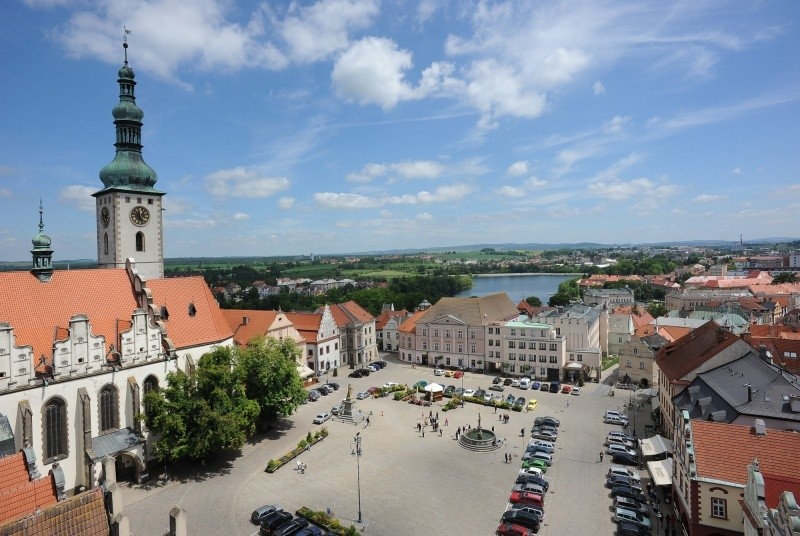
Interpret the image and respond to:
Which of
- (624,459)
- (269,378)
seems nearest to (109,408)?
(269,378)

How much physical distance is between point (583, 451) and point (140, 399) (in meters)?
33.0

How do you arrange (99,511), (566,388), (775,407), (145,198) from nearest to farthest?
(99,511) → (775,407) → (145,198) → (566,388)

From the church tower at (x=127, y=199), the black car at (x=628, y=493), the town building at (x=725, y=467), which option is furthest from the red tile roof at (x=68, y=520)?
the church tower at (x=127, y=199)

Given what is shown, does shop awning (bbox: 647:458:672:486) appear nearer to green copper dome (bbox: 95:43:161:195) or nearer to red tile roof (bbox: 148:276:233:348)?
red tile roof (bbox: 148:276:233:348)

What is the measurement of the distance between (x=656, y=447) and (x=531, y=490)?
11.1m

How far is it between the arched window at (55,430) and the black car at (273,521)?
13750 mm

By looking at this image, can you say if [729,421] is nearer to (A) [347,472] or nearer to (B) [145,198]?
(A) [347,472]

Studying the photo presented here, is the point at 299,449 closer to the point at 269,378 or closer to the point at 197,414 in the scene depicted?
the point at 269,378

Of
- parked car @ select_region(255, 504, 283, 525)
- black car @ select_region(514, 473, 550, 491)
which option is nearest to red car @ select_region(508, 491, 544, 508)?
black car @ select_region(514, 473, 550, 491)

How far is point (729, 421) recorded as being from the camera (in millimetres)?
29828

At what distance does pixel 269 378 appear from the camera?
38.7 meters

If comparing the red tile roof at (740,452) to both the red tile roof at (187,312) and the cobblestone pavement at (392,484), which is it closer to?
the cobblestone pavement at (392,484)

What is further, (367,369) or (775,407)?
(367,369)

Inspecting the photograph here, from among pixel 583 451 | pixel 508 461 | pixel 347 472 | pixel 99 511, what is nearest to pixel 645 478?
pixel 583 451
